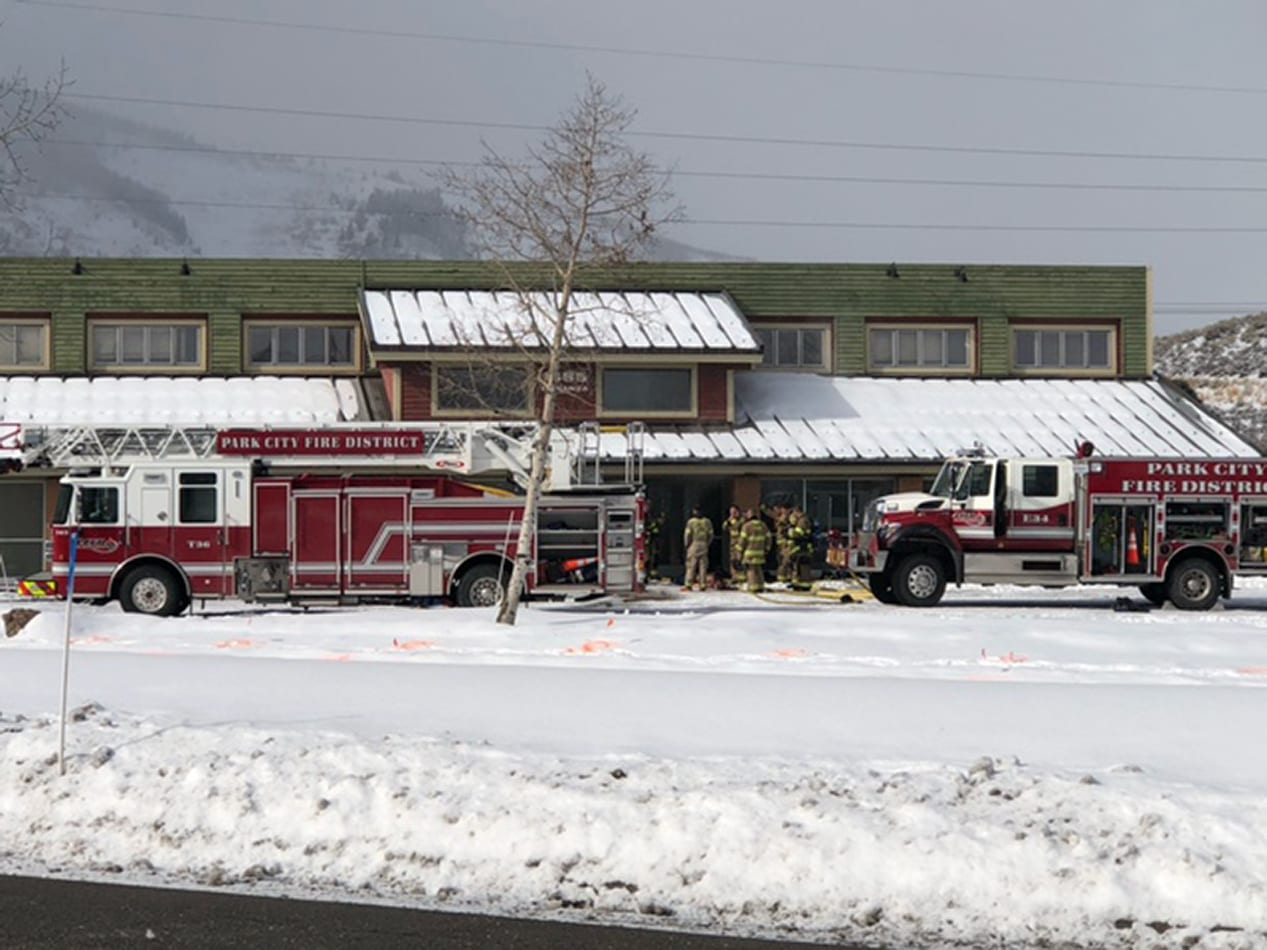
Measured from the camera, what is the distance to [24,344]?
38.4m

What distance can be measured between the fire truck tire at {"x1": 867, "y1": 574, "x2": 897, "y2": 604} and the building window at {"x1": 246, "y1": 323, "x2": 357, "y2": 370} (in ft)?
55.8

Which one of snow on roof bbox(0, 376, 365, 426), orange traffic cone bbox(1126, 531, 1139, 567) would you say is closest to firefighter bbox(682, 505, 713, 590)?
orange traffic cone bbox(1126, 531, 1139, 567)

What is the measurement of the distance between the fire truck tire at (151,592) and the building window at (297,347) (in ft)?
49.4

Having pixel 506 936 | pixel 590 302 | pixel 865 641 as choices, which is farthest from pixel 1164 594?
pixel 506 936

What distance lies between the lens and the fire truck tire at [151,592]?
80.4 feet

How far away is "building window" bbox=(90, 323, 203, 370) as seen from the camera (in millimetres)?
38812

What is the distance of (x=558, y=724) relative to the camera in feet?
39.3

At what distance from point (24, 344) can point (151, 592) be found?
643 inches

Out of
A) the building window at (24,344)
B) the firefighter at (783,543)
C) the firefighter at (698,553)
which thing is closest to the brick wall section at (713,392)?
the firefighter at (783,543)

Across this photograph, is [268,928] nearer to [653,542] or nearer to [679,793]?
[679,793]

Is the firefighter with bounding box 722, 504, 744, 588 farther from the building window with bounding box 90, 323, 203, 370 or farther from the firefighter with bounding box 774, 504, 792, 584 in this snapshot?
the building window with bounding box 90, 323, 203, 370

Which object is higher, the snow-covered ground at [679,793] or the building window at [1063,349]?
the building window at [1063,349]

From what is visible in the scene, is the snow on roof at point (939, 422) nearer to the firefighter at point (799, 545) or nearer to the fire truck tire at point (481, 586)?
the firefighter at point (799, 545)

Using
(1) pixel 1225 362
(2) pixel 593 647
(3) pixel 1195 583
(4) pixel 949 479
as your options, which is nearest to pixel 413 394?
(4) pixel 949 479
